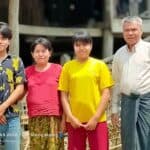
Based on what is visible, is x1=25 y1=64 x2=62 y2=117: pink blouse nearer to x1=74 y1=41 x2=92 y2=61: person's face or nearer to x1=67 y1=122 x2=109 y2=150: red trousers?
x1=67 y1=122 x2=109 y2=150: red trousers

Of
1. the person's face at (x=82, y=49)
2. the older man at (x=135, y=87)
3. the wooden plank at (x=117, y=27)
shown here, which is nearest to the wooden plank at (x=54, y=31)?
the wooden plank at (x=117, y=27)

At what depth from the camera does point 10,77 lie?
539 cm

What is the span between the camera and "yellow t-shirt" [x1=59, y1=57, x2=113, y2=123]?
5496 mm

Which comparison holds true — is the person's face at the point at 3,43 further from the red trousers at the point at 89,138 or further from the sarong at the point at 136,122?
the sarong at the point at 136,122

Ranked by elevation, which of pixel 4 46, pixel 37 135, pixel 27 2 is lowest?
pixel 37 135

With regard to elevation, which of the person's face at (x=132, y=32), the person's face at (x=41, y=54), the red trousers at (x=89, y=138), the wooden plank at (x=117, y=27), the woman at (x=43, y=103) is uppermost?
the wooden plank at (x=117, y=27)

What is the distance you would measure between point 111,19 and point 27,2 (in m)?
2.99

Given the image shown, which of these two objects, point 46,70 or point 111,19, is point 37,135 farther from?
point 111,19

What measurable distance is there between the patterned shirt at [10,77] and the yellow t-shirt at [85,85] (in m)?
0.44

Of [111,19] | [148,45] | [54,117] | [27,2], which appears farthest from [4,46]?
[27,2]

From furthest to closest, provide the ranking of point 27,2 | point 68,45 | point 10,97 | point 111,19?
point 68,45 → point 27,2 → point 111,19 → point 10,97

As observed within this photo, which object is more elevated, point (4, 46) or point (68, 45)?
point (68, 45)

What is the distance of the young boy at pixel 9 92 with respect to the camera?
17.5ft

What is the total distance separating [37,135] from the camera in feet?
18.7
